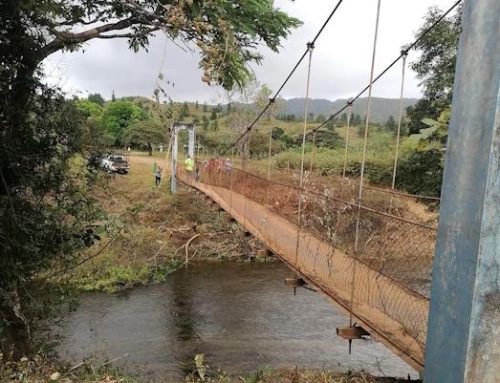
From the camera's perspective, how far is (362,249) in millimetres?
3807

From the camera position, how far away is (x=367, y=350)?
592 centimetres

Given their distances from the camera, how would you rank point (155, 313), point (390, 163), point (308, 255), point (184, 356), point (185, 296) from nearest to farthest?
1. point (308, 255)
2. point (184, 356)
3. point (155, 313)
4. point (185, 296)
5. point (390, 163)

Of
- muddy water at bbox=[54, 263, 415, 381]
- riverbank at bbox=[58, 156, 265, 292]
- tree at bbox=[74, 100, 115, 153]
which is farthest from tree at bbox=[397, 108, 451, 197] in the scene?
tree at bbox=[74, 100, 115, 153]

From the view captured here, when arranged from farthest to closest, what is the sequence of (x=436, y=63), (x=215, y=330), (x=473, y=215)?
(x=436, y=63), (x=215, y=330), (x=473, y=215)

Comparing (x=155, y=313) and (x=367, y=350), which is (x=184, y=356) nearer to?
(x=155, y=313)

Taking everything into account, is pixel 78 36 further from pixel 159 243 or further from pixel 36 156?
pixel 159 243

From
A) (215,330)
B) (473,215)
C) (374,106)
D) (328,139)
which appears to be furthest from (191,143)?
(473,215)

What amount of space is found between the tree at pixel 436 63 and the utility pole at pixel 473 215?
5938mm

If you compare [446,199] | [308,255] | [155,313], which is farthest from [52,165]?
[155,313]

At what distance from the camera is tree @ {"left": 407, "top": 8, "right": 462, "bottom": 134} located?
711 cm

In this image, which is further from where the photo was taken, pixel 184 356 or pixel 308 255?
pixel 184 356

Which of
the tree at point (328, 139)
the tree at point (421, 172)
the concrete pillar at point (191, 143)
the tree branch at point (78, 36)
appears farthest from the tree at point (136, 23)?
the tree at point (328, 139)

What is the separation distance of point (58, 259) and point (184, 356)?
241 centimetres

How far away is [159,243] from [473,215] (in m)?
9.80
